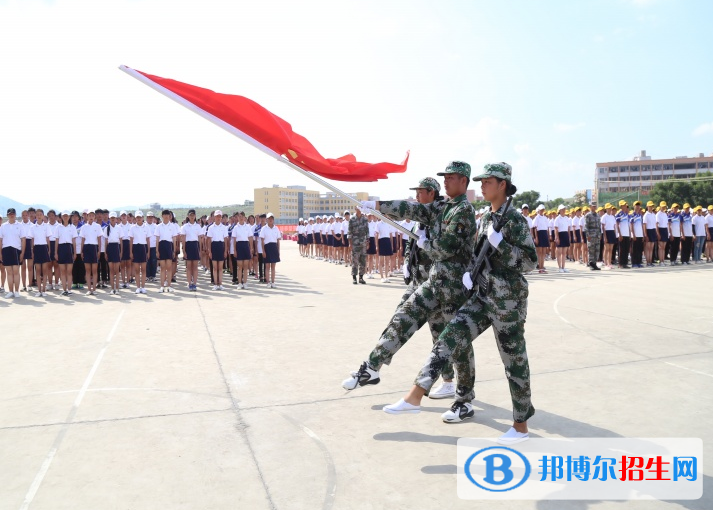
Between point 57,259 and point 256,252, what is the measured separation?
5411 mm

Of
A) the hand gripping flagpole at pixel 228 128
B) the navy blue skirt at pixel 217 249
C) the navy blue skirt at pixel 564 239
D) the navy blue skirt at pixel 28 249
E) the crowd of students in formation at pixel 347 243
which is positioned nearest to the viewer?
the hand gripping flagpole at pixel 228 128

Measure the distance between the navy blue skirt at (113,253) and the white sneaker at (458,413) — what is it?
11.2 meters

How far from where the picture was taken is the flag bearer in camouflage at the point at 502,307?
13.1ft

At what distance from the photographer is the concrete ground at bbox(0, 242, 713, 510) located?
11.1ft

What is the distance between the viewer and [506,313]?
159 inches

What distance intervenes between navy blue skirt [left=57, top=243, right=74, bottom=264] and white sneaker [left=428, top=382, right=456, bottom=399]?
1119cm

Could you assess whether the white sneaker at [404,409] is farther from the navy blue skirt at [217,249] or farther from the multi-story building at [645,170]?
the multi-story building at [645,170]

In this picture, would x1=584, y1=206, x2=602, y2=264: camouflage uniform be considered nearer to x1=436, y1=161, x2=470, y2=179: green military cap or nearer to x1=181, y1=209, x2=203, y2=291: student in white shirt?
x1=181, y1=209, x2=203, y2=291: student in white shirt

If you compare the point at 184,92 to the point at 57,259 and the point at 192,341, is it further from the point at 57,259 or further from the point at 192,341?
the point at 57,259

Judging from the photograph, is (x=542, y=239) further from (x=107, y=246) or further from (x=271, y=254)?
(x=107, y=246)

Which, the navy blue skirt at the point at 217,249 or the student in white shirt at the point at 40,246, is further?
the navy blue skirt at the point at 217,249

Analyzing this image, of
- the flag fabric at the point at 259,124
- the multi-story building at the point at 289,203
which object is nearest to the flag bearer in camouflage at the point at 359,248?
the flag fabric at the point at 259,124

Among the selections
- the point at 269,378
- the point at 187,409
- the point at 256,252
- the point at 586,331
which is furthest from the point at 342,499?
the point at 256,252

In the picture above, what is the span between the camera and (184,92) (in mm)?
5633
